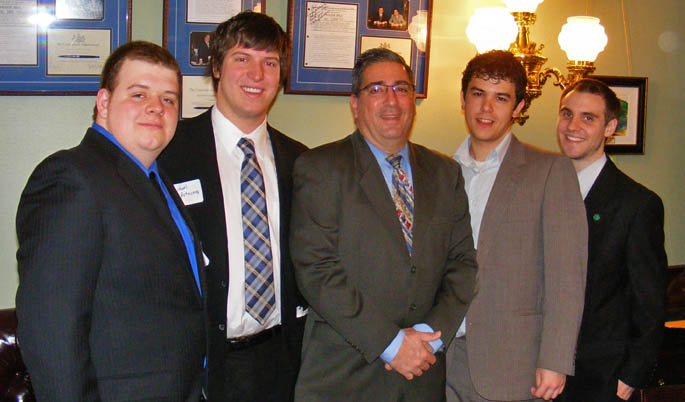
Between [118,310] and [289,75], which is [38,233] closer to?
[118,310]

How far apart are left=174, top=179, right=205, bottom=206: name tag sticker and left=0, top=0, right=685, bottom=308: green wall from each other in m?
1.08

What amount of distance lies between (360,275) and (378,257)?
9cm

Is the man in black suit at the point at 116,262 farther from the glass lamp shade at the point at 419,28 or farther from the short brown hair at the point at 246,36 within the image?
the glass lamp shade at the point at 419,28

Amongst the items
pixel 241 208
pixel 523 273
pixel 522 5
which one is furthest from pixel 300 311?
pixel 522 5

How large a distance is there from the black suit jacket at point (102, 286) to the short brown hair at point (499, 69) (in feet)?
4.61

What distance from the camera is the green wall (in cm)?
287

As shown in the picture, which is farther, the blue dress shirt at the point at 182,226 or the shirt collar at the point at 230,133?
the shirt collar at the point at 230,133

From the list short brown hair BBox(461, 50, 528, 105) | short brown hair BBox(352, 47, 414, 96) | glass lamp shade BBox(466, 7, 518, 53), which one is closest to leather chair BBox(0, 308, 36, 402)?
short brown hair BBox(352, 47, 414, 96)

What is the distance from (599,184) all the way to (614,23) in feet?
6.32

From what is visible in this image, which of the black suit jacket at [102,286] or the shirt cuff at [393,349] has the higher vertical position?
the black suit jacket at [102,286]

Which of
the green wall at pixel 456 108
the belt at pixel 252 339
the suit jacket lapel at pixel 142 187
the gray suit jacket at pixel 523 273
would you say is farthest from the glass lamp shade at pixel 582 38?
the suit jacket lapel at pixel 142 187

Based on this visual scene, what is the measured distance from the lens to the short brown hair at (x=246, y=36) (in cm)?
230

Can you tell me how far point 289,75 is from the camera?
3.27 metres

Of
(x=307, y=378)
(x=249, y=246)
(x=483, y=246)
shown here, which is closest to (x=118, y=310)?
(x=249, y=246)
